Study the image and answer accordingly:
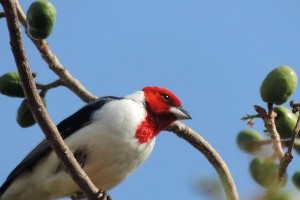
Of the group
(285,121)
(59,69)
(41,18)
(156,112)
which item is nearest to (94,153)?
(59,69)

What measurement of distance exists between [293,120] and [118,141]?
1724 millimetres

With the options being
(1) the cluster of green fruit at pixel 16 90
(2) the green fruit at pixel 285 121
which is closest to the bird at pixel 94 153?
(1) the cluster of green fruit at pixel 16 90

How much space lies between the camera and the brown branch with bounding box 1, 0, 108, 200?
2443mm

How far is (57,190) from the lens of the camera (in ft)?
15.2

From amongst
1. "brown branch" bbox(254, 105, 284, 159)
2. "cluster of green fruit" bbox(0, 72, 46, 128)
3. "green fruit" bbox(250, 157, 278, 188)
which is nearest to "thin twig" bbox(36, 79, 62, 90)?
"cluster of green fruit" bbox(0, 72, 46, 128)

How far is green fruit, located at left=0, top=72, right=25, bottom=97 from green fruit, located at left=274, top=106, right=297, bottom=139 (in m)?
2.23

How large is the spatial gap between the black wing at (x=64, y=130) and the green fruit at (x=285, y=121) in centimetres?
198

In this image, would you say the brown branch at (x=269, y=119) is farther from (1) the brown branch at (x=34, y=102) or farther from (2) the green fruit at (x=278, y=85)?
(1) the brown branch at (x=34, y=102)

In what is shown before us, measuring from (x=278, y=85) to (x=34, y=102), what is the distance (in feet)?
5.23

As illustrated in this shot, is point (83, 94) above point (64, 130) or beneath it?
above

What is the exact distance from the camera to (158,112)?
5.20 meters

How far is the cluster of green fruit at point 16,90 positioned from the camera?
430 centimetres

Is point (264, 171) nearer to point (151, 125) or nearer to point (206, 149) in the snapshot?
point (206, 149)

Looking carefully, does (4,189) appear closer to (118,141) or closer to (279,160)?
(118,141)
